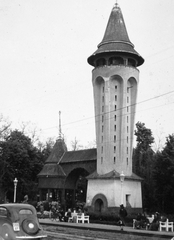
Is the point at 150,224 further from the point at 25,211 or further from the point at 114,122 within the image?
the point at 114,122

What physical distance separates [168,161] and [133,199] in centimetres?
753

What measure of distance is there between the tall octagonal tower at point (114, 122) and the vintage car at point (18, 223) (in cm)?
2569

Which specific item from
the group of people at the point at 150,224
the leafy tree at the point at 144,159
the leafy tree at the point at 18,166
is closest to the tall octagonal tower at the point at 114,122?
the leafy tree at the point at 144,159

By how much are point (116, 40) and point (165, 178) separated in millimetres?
17421

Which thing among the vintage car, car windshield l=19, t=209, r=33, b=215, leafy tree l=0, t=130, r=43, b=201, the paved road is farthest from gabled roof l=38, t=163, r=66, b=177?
the vintage car

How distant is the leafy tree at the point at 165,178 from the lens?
42719 mm

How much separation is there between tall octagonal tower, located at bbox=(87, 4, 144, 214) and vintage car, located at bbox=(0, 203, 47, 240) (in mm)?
25691

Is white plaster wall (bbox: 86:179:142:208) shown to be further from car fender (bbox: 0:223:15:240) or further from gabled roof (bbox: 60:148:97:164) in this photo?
car fender (bbox: 0:223:15:240)

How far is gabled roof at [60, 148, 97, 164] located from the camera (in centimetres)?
4347

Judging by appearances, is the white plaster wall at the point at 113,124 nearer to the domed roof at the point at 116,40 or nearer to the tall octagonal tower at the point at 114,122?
the tall octagonal tower at the point at 114,122

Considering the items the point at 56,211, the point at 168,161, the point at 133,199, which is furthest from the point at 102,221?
the point at 168,161

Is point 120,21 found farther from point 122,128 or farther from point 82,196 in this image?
point 82,196

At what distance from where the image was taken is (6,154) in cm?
5138

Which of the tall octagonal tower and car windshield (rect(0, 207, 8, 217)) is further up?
the tall octagonal tower
